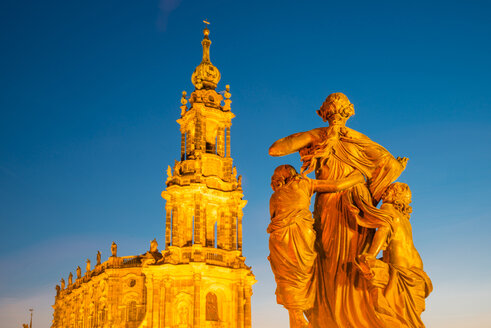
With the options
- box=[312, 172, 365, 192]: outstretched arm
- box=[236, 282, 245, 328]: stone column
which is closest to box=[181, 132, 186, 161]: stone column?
box=[236, 282, 245, 328]: stone column

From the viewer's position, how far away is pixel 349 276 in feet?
22.6

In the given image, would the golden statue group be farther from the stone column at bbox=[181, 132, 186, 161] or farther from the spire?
the spire

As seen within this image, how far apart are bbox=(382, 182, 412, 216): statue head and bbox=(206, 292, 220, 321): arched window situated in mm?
40078

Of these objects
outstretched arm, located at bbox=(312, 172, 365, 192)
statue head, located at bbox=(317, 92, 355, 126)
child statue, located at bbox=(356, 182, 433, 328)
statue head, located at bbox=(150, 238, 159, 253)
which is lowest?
child statue, located at bbox=(356, 182, 433, 328)

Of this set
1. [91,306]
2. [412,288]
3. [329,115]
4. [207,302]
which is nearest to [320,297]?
[412,288]

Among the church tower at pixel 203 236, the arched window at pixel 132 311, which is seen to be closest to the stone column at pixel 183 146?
the church tower at pixel 203 236

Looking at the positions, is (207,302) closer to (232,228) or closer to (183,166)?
(232,228)

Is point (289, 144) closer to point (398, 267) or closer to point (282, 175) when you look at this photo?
point (282, 175)

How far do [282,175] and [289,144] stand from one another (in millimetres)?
385

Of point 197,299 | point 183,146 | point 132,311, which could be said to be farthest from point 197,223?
point 132,311

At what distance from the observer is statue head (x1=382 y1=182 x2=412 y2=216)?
7.18m

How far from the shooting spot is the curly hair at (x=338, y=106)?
7.58m

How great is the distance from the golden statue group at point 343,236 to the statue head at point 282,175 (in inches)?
0.4

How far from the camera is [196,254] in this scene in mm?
46250
